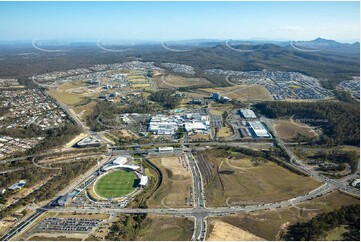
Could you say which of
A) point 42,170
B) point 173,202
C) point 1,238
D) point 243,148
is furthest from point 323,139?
point 1,238

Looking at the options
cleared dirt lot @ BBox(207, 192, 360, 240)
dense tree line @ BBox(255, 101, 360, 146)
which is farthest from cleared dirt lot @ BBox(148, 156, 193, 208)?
dense tree line @ BBox(255, 101, 360, 146)

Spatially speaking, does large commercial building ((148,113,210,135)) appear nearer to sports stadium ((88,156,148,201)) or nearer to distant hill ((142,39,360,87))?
sports stadium ((88,156,148,201))

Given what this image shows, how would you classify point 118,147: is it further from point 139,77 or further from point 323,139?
point 139,77

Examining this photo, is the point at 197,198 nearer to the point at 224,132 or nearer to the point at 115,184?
the point at 115,184

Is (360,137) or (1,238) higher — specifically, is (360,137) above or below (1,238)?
above

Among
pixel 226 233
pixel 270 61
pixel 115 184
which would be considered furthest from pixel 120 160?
pixel 270 61
